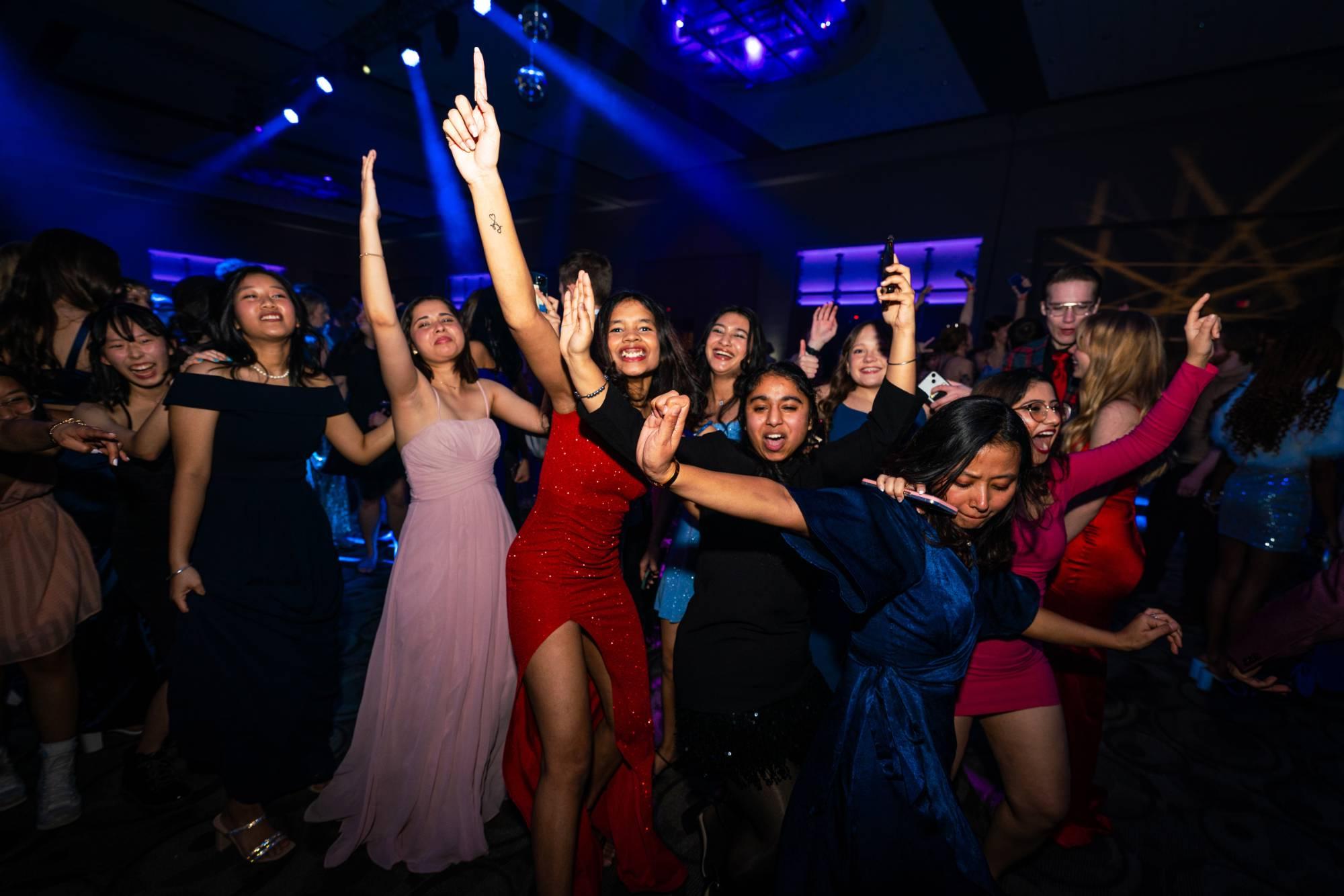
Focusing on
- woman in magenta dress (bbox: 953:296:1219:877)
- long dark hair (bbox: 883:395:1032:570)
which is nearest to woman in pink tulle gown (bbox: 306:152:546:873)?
long dark hair (bbox: 883:395:1032:570)

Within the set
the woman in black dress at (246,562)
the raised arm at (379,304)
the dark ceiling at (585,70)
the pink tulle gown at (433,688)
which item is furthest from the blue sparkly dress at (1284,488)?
the woman in black dress at (246,562)

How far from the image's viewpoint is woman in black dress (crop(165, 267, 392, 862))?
1749 millimetres

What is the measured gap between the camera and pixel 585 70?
5.62m

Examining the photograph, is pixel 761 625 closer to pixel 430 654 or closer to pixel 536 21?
pixel 430 654

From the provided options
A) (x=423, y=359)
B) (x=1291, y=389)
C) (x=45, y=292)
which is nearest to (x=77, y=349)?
(x=45, y=292)

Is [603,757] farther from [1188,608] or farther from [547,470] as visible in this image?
[1188,608]

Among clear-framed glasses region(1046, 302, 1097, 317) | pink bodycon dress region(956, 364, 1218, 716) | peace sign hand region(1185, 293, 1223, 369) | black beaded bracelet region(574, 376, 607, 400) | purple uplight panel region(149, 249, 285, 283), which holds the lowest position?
pink bodycon dress region(956, 364, 1218, 716)

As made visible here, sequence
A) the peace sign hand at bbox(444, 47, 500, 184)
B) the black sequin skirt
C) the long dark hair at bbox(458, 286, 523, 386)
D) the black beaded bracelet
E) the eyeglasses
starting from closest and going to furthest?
the black beaded bracelet, the peace sign hand at bbox(444, 47, 500, 184), the black sequin skirt, the eyeglasses, the long dark hair at bbox(458, 286, 523, 386)

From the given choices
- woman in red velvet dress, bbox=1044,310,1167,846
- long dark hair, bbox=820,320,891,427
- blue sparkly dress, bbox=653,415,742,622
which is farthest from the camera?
long dark hair, bbox=820,320,891,427

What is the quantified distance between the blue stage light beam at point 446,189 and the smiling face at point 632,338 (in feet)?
17.1

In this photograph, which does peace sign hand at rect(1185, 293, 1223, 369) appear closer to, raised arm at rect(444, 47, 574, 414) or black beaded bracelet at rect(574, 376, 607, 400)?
black beaded bracelet at rect(574, 376, 607, 400)

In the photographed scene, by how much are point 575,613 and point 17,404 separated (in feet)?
5.97

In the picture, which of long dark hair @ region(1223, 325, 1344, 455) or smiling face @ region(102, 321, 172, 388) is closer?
smiling face @ region(102, 321, 172, 388)

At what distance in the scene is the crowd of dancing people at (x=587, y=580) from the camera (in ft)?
4.09
